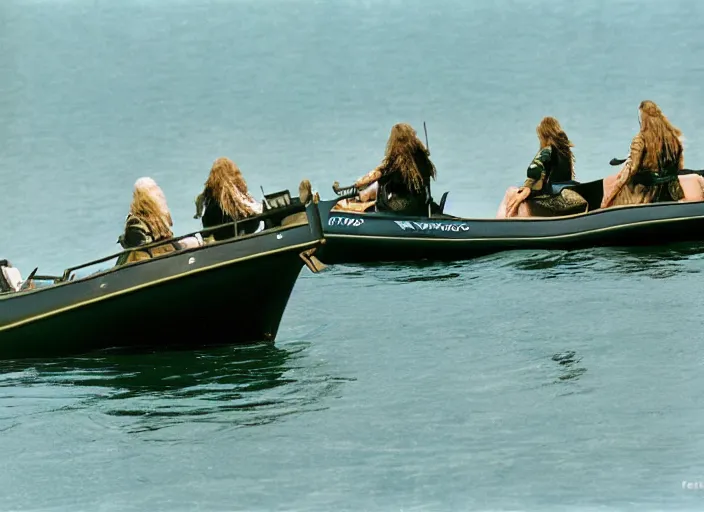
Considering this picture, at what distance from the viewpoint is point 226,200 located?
1351 cm

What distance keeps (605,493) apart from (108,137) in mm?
16524

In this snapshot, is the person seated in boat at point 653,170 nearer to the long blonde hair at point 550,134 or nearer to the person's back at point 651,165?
the person's back at point 651,165

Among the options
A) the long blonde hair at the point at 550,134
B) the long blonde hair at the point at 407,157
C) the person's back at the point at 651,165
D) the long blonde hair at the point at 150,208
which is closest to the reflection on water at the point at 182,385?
the long blonde hair at the point at 150,208

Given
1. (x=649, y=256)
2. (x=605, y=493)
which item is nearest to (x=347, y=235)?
(x=649, y=256)

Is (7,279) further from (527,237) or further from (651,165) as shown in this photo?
(651,165)

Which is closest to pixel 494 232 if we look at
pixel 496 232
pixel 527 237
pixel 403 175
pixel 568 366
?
→ pixel 496 232

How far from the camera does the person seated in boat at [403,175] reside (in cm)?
1741

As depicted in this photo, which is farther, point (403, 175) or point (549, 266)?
point (403, 175)

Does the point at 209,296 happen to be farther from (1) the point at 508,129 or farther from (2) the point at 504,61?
(2) the point at 504,61

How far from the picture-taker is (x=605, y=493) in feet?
29.1

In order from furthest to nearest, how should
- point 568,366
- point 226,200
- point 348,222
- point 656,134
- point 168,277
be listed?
point 348,222, point 656,134, point 226,200, point 168,277, point 568,366

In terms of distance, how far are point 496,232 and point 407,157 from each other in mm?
1186

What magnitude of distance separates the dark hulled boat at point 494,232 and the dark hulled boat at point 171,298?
14.1 feet

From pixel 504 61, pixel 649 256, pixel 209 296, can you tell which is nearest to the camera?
pixel 209 296
